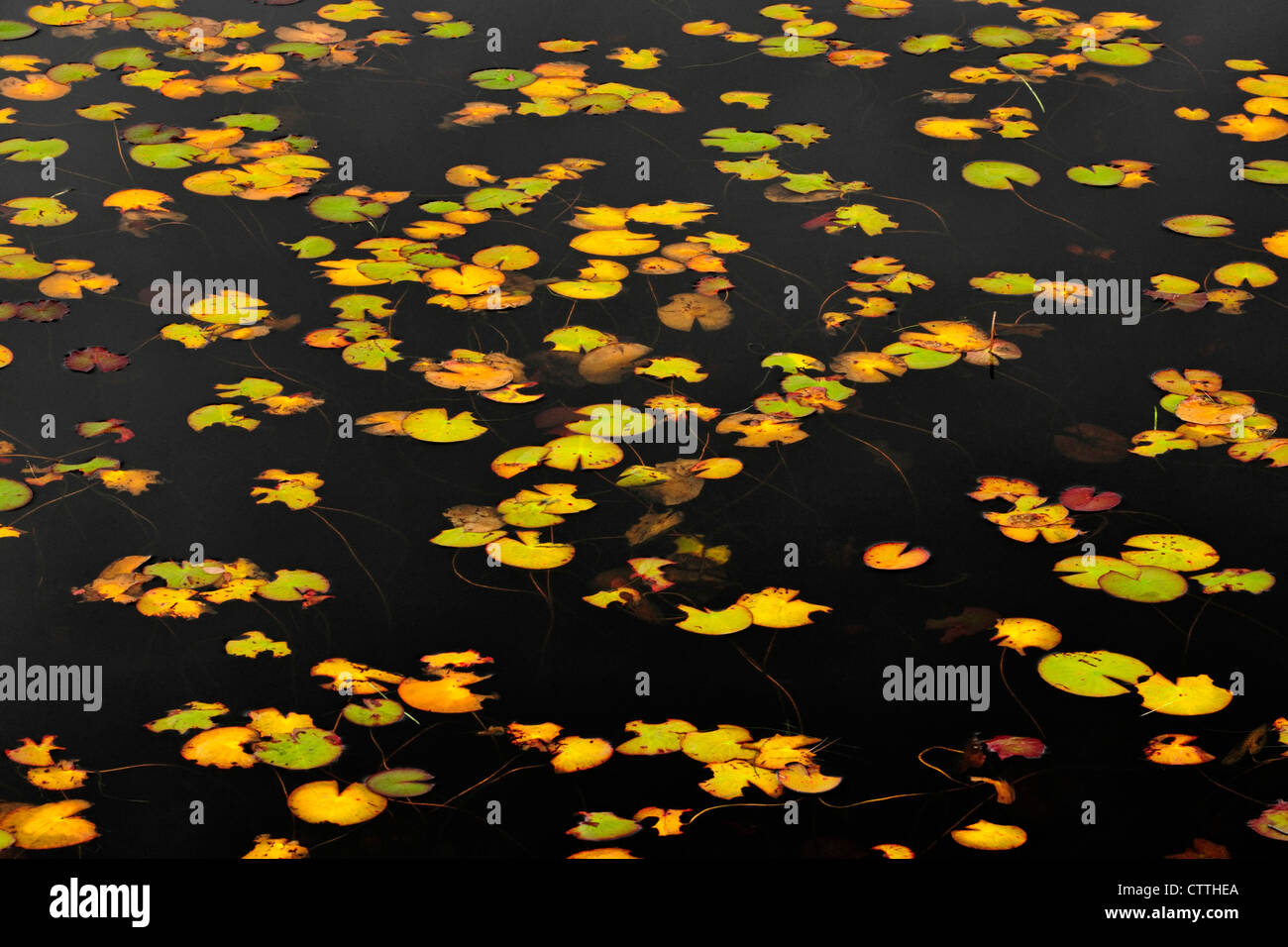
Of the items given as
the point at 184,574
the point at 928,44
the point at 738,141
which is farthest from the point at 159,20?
the point at 184,574

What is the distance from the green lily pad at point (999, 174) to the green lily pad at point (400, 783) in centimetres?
177

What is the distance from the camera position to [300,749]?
1501mm

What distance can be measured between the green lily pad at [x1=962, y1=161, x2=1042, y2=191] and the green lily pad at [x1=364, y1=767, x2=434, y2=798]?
177 centimetres

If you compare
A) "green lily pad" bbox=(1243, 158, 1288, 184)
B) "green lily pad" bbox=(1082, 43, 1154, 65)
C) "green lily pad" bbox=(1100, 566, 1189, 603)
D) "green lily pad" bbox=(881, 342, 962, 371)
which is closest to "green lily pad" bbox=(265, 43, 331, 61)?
"green lily pad" bbox=(881, 342, 962, 371)

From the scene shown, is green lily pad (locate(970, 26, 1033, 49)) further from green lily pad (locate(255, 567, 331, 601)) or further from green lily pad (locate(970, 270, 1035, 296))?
green lily pad (locate(255, 567, 331, 601))

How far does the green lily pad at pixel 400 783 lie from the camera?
1.46 metres

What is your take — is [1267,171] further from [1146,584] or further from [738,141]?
[1146,584]

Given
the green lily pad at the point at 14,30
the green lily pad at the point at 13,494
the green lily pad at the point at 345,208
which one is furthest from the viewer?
the green lily pad at the point at 14,30

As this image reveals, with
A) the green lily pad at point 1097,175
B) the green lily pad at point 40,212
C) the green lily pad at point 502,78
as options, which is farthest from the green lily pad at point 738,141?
the green lily pad at point 40,212

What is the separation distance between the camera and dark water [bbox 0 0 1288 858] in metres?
1.45

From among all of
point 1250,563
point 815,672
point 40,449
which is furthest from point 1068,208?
point 40,449

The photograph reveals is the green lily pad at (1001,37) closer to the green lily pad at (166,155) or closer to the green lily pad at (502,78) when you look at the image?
the green lily pad at (502,78)

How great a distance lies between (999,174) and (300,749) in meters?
1.89
